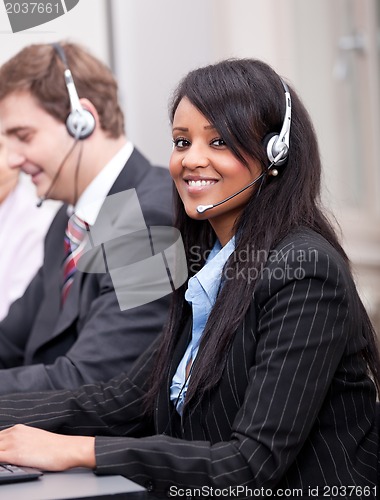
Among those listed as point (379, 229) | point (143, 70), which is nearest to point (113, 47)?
point (143, 70)

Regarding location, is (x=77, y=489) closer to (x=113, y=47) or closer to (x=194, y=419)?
(x=194, y=419)

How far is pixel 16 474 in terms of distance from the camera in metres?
1.06

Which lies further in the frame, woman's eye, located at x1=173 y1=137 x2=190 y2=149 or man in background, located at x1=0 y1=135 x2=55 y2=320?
man in background, located at x1=0 y1=135 x2=55 y2=320

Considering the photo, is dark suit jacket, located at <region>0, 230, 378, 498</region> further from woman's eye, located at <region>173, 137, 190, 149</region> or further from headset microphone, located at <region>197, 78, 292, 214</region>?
woman's eye, located at <region>173, 137, 190, 149</region>

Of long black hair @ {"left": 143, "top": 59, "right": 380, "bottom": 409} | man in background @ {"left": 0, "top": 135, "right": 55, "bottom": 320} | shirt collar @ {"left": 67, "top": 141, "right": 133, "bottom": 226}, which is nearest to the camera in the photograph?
long black hair @ {"left": 143, "top": 59, "right": 380, "bottom": 409}

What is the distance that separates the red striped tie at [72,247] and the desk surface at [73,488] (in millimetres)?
817

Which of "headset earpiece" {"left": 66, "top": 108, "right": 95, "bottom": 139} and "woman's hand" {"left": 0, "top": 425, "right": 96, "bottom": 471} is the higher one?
"headset earpiece" {"left": 66, "top": 108, "right": 95, "bottom": 139}

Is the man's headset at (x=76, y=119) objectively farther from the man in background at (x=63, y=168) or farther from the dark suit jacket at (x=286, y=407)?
the dark suit jacket at (x=286, y=407)

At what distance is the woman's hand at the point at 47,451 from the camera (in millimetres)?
1116

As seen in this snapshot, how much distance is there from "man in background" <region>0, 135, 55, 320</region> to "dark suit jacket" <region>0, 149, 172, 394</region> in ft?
Answer: 0.69

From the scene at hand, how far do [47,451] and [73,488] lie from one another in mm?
117

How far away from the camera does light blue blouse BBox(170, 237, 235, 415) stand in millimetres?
1324

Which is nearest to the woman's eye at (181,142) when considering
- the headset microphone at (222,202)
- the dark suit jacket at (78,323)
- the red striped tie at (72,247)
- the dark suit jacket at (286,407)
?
the headset microphone at (222,202)

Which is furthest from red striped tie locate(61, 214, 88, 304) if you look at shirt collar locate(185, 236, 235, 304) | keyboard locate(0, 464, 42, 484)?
keyboard locate(0, 464, 42, 484)
